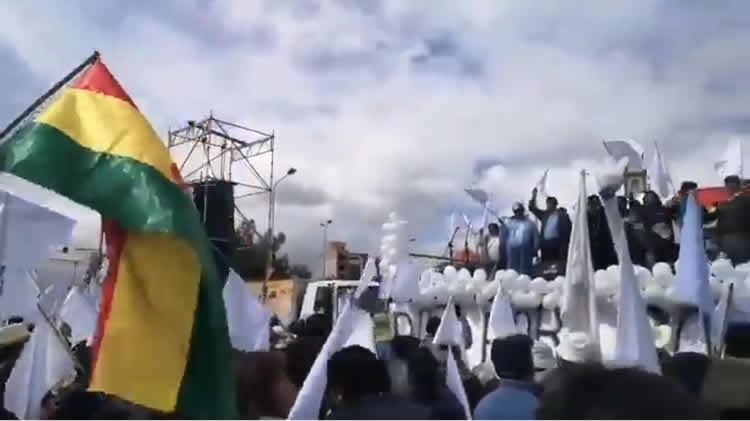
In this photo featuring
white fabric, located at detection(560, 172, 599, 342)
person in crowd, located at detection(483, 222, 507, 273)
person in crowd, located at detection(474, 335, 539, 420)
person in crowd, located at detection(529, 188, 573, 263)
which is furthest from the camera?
person in crowd, located at detection(483, 222, 507, 273)

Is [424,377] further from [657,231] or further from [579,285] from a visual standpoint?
[657,231]

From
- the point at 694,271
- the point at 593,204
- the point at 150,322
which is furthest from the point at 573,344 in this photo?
the point at 593,204

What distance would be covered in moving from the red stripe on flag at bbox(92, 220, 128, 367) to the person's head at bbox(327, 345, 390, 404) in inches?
32.3

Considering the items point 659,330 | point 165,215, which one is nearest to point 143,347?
point 165,215

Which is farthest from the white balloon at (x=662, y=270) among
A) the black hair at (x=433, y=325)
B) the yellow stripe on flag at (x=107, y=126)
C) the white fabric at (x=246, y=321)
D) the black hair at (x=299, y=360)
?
the yellow stripe on flag at (x=107, y=126)

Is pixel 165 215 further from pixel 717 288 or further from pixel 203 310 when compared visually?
pixel 717 288

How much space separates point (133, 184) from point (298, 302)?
50.5 ft

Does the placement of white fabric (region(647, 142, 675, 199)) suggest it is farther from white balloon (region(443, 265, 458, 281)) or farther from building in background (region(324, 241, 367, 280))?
building in background (region(324, 241, 367, 280))

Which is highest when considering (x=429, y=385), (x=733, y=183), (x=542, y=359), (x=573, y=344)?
(x=733, y=183)

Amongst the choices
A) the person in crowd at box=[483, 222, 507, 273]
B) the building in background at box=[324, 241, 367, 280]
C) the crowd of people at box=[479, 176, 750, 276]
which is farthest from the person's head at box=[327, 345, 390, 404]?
the building in background at box=[324, 241, 367, 280]

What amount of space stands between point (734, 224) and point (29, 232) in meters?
6.69

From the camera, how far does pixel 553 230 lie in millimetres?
10633

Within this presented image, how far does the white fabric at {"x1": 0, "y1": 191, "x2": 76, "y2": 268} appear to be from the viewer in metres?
5.04

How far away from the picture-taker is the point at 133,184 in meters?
3.08
